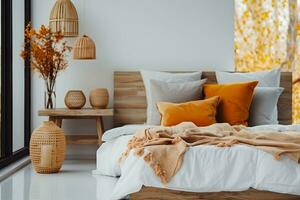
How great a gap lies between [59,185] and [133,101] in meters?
1.68

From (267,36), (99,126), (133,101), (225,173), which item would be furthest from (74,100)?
(267,36)

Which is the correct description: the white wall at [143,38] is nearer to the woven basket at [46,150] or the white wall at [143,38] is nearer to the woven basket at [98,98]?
the woven basket at [98,98]

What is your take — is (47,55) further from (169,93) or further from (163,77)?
(169,93)

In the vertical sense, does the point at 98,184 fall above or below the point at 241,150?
below

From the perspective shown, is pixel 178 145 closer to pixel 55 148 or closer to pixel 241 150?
pixel 241 150

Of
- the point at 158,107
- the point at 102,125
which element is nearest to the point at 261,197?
the point at 158,107

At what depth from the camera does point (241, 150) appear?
158 inches

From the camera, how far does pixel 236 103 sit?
580 centimetres

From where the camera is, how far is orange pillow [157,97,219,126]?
18.2 ft

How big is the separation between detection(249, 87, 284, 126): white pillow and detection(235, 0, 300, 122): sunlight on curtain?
7.84 feet

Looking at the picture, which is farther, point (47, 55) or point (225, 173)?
point (47, 55)

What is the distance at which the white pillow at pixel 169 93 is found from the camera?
5.97 metres

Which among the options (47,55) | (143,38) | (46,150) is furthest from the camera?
(143,38)

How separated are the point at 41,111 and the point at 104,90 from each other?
28.2 inches
